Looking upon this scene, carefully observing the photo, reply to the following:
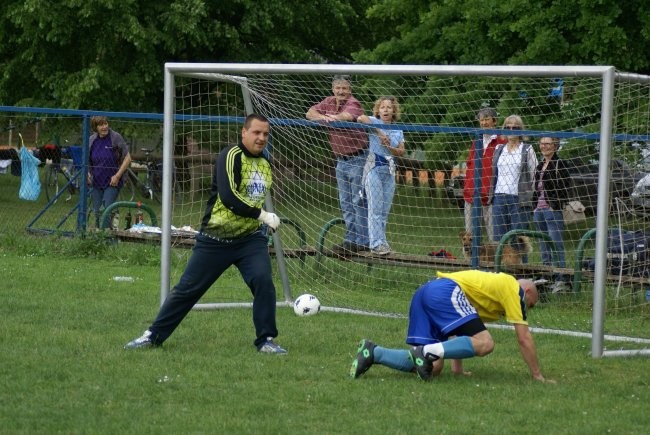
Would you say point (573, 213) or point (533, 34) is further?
point (533, 34)

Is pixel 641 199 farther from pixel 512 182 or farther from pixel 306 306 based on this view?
pixel 306 306

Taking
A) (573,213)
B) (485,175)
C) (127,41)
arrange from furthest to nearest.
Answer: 1. (127,41)
2. (485,175)
3. (573,213)

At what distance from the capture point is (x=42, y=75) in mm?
26922

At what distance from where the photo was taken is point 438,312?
8.01 metres

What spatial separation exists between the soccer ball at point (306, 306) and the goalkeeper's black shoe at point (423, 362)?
2.83m

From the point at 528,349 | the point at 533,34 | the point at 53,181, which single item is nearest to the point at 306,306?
the point at 528,349

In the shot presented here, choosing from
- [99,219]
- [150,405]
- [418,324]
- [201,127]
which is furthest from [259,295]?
[99,219]

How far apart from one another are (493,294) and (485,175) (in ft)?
13.1

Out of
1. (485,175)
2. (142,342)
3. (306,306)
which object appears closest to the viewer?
(142,342)

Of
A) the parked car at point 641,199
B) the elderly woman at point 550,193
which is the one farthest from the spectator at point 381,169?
the parked car at point 641,199

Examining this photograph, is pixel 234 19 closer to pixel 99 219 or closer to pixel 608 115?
pixel 99 219

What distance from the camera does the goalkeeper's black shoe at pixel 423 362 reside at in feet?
25.7

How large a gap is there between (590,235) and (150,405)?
18.0 feet

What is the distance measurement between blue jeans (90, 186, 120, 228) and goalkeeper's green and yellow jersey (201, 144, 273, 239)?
266 inches
